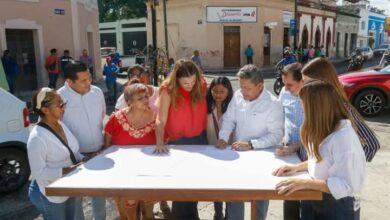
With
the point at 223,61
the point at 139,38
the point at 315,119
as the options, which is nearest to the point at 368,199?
the point at 315,119

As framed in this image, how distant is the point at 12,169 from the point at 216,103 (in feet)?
9.72

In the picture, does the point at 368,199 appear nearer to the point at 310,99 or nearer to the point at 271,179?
the point at 271,179

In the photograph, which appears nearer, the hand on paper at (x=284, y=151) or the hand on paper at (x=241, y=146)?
the hand on paper at (x=284, y=151)

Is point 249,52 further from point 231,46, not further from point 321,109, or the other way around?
point 321,109

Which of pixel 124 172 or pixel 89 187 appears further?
pixel 124 172

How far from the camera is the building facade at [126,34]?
128 ft

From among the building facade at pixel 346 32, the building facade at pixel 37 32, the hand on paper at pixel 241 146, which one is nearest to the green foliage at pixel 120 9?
the building facade at pixel 346 32

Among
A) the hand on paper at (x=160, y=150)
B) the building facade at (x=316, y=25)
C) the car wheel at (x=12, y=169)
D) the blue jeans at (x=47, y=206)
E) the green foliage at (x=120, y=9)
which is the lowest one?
the car wheel at (x=12, y=169)

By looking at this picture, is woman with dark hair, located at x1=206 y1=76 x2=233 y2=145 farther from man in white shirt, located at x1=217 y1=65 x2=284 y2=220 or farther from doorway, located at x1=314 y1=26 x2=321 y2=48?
doorway, located at x1=314 y1=26 x2=321 y2=48

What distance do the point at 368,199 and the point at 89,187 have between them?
336cm

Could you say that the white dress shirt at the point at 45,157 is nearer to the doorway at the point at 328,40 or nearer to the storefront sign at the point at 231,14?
the storefront sign at the point at 231,14

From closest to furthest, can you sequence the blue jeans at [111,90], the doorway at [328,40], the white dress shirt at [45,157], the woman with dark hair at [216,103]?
the white dress shirt at [45,157], the woman with dark hair at [216,103], the blue jeans at [111,90], the doorway at [328,40]

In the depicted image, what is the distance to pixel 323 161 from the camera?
2.25 m

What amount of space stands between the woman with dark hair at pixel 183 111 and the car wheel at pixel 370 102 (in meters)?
7.00
